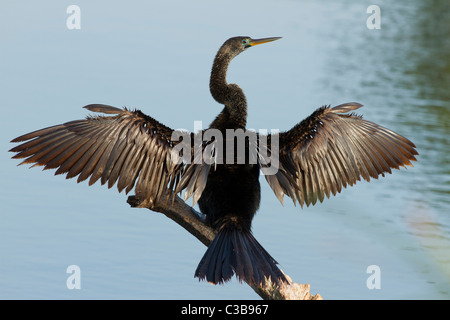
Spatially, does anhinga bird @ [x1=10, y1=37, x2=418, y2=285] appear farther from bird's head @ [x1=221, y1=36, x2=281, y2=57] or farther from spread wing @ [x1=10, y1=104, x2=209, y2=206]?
bird's head @ [x1=221, y1=36, x2=281, y2=57]

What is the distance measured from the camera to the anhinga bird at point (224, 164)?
4.68 m

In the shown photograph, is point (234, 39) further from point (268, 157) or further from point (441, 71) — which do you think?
point (441, 71)

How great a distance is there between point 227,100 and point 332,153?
0.71m

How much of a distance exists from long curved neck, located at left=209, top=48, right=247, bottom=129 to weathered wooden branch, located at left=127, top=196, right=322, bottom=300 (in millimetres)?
600

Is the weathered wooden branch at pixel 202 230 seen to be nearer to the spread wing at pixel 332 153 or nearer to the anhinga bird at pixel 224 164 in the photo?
the anhinga bird at pixel 224 164

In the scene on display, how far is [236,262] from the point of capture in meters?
4.55

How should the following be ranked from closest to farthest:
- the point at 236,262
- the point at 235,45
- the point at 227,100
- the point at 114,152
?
the point at 236,262, the point at 114,152, the point at 227,100, the point at 235,45

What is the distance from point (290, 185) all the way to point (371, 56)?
19.9 feet

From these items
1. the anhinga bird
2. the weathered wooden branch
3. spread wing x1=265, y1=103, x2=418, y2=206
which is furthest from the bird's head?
the weathered wooden branch

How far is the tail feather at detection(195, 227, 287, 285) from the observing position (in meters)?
4.49

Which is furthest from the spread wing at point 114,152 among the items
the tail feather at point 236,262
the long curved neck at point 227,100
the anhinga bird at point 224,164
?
the long curved neck at point 227,100

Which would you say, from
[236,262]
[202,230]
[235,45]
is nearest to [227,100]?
[235,45]

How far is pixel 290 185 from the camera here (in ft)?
16.3

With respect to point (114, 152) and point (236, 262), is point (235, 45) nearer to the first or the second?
point (114, 152)
